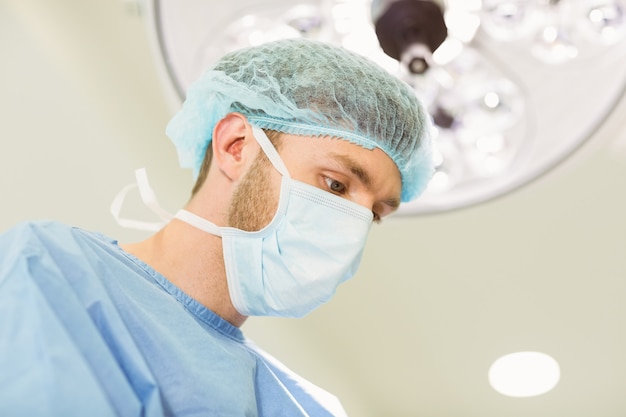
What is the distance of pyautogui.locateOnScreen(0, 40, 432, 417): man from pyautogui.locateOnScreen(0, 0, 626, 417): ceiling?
0.52ft

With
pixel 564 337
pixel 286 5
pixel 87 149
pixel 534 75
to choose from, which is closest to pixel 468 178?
pixel 534 75

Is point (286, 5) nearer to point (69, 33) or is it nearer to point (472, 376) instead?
point (69, 33)

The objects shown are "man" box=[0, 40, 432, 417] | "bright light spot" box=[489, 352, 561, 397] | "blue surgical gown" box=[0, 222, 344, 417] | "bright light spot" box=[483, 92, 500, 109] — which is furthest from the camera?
"bright light spot" box=[489, 352, 561, 397]

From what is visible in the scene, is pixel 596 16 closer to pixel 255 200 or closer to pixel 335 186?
pixel 335 186

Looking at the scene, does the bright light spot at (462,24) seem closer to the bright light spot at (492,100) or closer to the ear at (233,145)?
the bright light spot at (492,100)

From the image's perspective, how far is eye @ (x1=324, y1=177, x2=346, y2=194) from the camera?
4.35 feet

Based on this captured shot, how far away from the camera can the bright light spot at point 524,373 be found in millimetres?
3268

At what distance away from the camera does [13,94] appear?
1.72 metres

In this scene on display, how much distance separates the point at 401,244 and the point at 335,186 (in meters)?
1.36

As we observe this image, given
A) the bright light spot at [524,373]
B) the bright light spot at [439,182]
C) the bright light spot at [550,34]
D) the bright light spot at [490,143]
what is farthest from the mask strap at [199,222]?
the bright light spot at [524,373]

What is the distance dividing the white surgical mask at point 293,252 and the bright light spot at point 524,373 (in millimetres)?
2253

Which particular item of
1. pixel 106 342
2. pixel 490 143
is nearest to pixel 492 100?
pixel 490 143

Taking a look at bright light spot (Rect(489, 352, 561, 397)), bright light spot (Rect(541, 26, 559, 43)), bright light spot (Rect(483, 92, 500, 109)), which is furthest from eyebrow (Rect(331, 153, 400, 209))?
bright light spot (Rect(489, 352, 561, 397))

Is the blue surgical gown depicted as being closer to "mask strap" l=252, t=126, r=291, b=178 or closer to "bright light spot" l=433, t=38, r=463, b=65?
"mask strap" l=252, t=126, r=291, b=178
